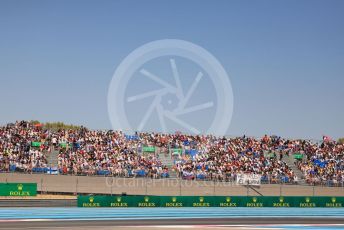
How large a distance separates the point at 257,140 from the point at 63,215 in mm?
23667

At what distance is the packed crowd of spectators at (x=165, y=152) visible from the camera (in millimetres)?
39156

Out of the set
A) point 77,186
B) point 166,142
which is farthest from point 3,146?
point 166,142

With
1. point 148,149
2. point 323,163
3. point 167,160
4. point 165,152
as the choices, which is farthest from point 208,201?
point 323,163

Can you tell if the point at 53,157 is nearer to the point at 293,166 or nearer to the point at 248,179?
the point at 248,179

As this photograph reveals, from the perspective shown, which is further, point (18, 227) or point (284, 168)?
point (284, 168)

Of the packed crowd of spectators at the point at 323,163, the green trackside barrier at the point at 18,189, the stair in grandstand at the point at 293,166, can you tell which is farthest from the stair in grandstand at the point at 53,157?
the packed crowd of spectators at the point at 323,163

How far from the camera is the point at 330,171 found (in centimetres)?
4288

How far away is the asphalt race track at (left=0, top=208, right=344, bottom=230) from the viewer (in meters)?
24.5

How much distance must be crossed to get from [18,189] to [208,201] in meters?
12.3

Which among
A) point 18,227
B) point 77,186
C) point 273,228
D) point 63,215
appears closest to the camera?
point 18,227

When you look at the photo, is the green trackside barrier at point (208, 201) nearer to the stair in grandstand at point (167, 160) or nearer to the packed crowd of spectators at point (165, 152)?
the packed crowd of spectators at point (165, 152)

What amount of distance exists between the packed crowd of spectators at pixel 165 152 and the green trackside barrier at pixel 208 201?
515 centimetres

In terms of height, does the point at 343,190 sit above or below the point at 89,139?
below

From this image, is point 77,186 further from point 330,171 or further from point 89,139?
point 330,171
